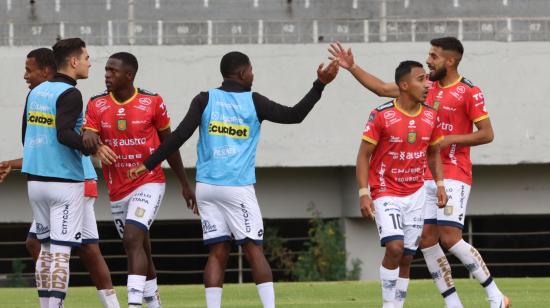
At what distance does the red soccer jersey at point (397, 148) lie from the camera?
10.8 m

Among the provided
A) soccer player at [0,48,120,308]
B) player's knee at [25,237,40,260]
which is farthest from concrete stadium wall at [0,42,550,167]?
soccer player at [0,48,120,308]

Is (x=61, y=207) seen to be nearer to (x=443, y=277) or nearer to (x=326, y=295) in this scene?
(x=443, y=277)

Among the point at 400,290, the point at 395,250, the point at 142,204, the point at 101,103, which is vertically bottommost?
the point at 400,290

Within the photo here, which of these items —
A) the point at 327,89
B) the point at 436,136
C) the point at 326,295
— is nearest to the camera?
the point at 436,136

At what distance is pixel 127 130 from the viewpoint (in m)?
10.9

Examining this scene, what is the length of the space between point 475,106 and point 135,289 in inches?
137

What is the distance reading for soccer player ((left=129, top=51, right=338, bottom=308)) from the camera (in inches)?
398

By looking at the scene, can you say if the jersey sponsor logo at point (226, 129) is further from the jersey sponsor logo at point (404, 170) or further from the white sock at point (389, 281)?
the white sock at point (389, 281)

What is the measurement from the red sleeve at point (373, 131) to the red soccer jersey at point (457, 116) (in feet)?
3.58

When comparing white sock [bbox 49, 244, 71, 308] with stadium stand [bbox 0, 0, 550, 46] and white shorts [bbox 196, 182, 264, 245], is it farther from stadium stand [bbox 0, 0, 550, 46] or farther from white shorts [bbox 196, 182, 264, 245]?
stadium stand [bbox 0, 0, 550, 46]

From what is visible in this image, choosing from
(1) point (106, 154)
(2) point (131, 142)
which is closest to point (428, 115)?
(2) point (131, 142)

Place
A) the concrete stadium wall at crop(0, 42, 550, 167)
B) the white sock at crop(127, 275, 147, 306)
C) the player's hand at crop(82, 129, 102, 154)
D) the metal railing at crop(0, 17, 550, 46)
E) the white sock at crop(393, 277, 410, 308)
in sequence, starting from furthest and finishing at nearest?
1. the metal railing at crop(0, 17, 550, 46)
2. the concrete stadium wall at crop(0, 42, 550, 167)
3. the white sock at crop(393, 277, 410, 308)
4. the white sock at crop(127, 275, 147, 306)
5. the player's hand at crop(82, 129, 102, 154)

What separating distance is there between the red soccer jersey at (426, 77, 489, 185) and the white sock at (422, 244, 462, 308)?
0.70 meters

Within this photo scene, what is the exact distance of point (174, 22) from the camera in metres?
22.7
